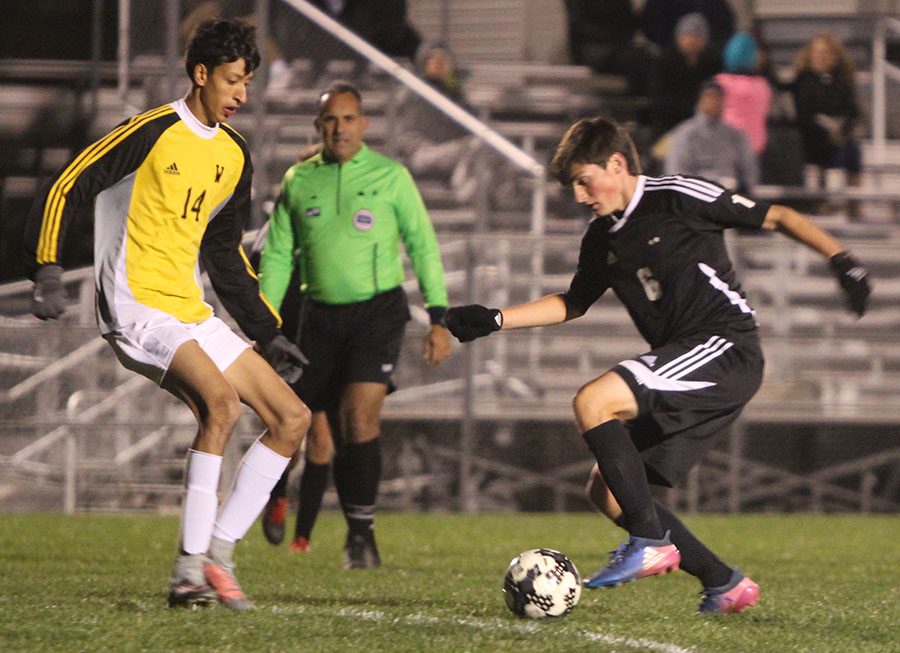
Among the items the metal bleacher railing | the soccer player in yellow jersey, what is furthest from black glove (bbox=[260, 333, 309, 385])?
the metal bleacher railing

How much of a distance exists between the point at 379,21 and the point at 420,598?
1100 centimetres

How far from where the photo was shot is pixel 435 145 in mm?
14477

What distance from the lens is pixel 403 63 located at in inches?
640

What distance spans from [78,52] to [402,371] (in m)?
4.43

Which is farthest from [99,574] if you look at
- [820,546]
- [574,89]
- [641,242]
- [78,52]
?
[574,89]

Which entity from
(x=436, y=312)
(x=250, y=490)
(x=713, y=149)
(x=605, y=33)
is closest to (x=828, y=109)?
(x=713, y=149)

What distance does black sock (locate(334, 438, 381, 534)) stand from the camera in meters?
8.02

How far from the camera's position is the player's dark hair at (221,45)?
574 cm

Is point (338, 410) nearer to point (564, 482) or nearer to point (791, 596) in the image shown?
point (791, 596)

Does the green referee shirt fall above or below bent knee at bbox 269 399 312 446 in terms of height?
above

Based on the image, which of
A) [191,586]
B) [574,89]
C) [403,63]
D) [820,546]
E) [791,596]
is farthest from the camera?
[574,89]

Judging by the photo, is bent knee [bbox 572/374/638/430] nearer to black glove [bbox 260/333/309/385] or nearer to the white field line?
the white field line

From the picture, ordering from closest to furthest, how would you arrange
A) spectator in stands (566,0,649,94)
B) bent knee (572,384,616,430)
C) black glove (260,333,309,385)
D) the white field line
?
the white field line
bent knee (572,384,616,430)
black glove (260,333,309,385)
spectator in stands (566,0,649,94)

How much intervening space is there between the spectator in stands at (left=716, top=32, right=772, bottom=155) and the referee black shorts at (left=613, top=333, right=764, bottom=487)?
10058 millimetres
